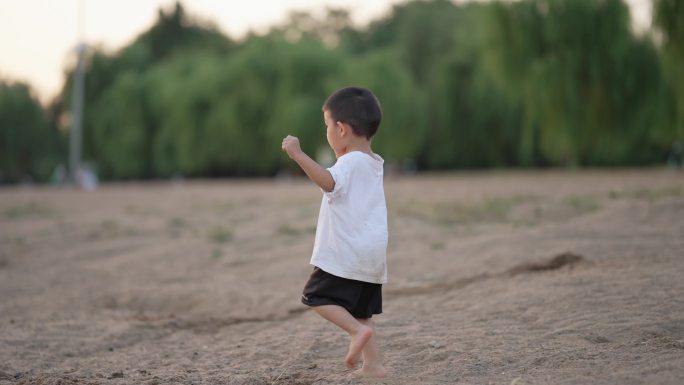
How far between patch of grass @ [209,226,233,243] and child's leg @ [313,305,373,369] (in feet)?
20.3

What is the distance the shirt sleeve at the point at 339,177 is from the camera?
12.1ft

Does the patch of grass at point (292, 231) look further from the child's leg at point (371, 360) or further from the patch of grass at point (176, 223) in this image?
the child's leg at point (371, 360)

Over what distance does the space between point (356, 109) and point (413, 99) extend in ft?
105

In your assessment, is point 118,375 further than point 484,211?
No

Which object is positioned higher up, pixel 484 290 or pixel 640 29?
pixel 640 29

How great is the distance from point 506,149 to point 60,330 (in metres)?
32.0

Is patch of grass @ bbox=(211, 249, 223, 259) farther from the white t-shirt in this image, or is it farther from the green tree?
the green tree

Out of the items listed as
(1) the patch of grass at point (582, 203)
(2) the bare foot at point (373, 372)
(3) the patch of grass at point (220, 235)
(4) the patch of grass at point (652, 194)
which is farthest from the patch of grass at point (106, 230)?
(2) the bare foot at point (373, 372)

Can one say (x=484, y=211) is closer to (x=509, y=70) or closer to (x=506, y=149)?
(x=509, y=70)

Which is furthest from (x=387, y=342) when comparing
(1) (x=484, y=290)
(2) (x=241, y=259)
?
(2) (x=241, y=259)

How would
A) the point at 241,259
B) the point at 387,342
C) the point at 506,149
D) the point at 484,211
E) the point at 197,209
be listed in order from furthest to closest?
the point at 506,149, the point at 197,209, the point at 484,211, the point at 241,259, the point at 387,342

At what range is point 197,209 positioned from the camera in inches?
583

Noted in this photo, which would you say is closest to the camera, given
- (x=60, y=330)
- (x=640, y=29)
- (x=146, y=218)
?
(x=60, y=330)

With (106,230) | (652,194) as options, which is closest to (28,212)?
(106,230)
